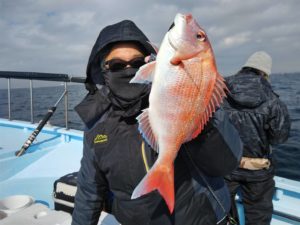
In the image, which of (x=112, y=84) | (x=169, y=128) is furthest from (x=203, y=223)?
(x=112, y=84)

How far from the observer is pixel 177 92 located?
1254 mm

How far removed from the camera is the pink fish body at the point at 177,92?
1.21 metres

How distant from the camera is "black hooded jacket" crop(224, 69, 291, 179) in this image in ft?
10.8

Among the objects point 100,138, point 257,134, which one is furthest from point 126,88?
point 257,134

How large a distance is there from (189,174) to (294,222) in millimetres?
2088

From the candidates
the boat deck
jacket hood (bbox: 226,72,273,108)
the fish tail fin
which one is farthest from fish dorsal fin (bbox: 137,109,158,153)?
jacket hood (bbox: 226,72,273,108)

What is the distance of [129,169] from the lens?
182cm

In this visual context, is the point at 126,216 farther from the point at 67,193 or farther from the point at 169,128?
the point at 67,193

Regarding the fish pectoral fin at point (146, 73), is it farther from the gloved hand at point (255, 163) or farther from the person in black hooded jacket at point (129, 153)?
the gloved hand at point (255, 163)

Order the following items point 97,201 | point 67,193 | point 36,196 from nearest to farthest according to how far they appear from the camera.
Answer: point 97,201 → point 67,193 → point 36,196

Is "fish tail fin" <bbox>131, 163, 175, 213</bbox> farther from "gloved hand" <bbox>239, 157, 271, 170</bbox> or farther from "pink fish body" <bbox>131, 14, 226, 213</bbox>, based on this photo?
"gloved hand" <bbox>239, 157, 271, 170</bbox>

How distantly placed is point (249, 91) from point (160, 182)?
7.40 ft

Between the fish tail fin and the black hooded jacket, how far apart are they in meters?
2.17

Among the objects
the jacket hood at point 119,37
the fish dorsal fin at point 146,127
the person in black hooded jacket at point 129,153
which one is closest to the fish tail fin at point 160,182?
the fish dorsal fin at point 146,127
